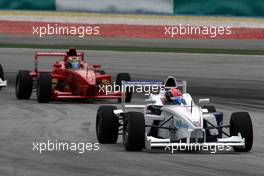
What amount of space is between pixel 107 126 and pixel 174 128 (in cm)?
116

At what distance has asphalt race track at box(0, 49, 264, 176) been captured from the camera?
14.6 metres

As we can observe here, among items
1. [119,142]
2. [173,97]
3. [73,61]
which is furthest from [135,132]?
[73,61]

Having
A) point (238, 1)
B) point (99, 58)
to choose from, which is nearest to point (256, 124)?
point (99, 58)

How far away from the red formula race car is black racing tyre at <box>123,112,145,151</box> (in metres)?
8.08

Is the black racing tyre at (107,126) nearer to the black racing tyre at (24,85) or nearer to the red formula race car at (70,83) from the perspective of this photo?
the red formula race car at (70,83)

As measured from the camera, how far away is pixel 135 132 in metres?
16.0

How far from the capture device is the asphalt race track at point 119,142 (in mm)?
14594

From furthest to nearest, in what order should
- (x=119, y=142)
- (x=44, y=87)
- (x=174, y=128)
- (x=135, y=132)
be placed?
(x=44, y=87)
(x=119, y=142)
(x=174, y=128)
(x=135, y=132)

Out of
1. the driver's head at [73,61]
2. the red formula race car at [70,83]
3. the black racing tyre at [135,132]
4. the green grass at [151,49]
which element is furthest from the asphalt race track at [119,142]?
the green grass at [151,49]

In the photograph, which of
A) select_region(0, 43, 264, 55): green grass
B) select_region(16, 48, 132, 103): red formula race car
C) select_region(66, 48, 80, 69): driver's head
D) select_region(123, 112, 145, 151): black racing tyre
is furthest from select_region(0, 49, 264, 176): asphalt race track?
select_region(0, 43, 264, 55): green grass

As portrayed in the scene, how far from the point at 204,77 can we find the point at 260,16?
17732 mm

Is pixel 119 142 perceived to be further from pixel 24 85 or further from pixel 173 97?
pixel 24 85

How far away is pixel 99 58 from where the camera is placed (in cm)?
3916

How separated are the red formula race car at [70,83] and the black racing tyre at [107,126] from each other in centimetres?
694
